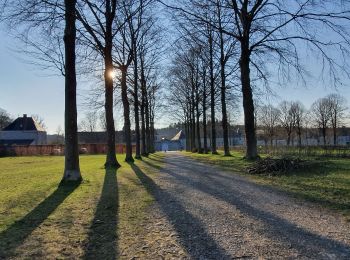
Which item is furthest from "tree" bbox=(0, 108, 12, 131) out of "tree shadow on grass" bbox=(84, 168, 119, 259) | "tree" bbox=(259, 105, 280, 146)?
"tree shadow on grass" bbox=(84, 168, 119, 259)

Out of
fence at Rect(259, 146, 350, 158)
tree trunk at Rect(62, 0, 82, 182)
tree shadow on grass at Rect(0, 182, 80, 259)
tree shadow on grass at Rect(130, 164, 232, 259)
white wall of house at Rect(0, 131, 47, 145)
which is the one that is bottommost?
tree shadow on grass at Rect(130, 164, 232, 259)

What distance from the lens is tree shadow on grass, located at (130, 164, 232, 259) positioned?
17.9ft

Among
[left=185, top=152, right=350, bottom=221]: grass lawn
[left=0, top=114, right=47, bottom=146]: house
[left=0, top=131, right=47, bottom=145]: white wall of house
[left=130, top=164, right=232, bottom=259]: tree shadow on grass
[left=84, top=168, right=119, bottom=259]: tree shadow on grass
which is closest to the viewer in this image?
[left=130, top=164, right=232, bottom=259]: tree shadow on grass

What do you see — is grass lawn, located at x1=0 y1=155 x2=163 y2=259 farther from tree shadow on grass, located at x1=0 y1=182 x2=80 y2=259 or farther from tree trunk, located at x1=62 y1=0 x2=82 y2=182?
tree trunk, located at x1=62 y1=0 x2=82 y2=182

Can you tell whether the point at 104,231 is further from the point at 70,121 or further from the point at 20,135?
the point at 20,135

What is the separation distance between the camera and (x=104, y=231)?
6797 millimetres

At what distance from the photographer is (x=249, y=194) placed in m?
10.5

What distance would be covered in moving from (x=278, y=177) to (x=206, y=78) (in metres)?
30.1

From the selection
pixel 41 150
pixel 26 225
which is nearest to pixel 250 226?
pixel 26 225

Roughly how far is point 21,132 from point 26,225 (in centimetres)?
10233

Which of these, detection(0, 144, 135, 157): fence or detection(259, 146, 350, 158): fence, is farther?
detection(0, 144, 135, 157): fence

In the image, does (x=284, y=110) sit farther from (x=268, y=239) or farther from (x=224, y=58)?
(x=268, y=239)

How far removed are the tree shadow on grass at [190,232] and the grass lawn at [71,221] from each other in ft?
1.62

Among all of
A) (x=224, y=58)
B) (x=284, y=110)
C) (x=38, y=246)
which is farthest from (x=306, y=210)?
(x=284, y=110)
